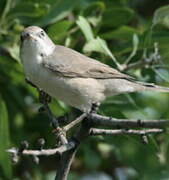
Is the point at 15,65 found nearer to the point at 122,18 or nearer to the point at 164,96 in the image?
the point at 122,18

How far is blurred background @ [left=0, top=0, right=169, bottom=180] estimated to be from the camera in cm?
372

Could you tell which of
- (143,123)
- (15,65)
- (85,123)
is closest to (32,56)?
(15,65)

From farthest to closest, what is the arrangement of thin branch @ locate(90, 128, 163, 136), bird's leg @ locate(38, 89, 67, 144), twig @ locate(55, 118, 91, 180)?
bird's leg @ locate(38, 89, 67, 144), twig @ locate(55, 118, 91, 180), thin branch @ locate(90, 128, 163, 136)

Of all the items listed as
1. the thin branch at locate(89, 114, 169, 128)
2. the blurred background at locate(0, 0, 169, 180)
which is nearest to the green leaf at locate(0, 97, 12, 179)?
the blurred background at locate(0, 0, 169, 180)

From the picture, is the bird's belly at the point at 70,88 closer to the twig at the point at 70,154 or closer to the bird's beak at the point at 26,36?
the bird's beak at the point at 26,36

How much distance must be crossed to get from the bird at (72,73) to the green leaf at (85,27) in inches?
6.8

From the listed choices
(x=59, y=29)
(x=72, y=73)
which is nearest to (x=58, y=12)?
(x=59, y=29)

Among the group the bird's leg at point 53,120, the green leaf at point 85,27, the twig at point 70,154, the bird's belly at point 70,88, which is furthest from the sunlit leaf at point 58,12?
the twig at point 70,154

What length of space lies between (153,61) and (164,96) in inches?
36.7

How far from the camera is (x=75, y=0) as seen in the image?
3883mm

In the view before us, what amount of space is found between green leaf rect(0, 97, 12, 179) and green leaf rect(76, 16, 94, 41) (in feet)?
2.37

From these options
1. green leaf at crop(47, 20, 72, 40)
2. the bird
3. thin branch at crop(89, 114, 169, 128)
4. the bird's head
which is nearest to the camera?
thin branch at crop(89, 114, 169, 128)

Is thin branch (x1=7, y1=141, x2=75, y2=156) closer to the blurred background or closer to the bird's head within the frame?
the blurred background

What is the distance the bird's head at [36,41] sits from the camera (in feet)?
11.5
